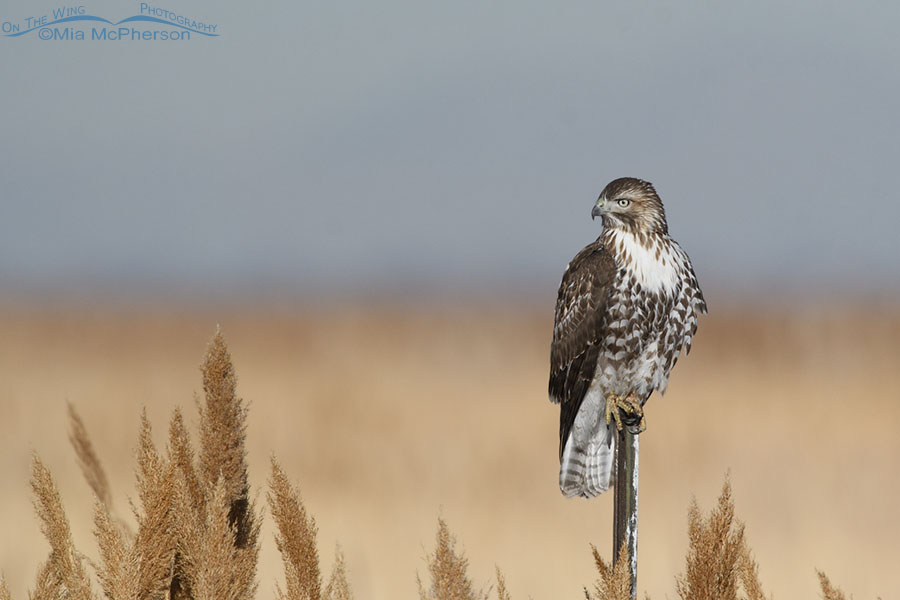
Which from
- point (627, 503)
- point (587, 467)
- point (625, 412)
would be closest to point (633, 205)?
point (625, 412)

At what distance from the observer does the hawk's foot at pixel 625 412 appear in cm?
Answer: 409

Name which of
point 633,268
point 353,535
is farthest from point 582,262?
point 353,535

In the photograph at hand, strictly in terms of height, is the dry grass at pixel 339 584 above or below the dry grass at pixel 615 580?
above

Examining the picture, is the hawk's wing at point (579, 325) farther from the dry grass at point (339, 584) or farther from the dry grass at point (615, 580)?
the dry grass at point (615, 580)

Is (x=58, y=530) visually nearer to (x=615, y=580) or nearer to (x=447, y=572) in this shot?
(x=447, y=572)

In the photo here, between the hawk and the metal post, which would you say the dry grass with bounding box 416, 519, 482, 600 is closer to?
the metal post

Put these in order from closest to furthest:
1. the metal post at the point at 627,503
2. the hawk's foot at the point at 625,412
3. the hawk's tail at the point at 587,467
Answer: the metal post at the point at 627,503
the hawk's foot at the point at 625,412
the hawk's tail at the point at 587,467

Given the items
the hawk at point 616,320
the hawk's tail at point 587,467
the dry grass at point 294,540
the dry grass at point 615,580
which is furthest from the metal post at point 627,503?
the hawk's tail at point 587,467

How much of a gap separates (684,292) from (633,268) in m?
0.31

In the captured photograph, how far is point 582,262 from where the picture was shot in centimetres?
514

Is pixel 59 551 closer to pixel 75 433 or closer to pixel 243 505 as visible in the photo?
pixel 243 505

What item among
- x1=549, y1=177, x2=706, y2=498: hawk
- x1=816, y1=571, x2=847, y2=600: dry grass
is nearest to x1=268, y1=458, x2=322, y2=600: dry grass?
x1=816, y1=571, x2=847, y2=600: dry grass

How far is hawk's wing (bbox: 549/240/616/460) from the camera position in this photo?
4.94 metres

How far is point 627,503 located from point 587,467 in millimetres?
2347
